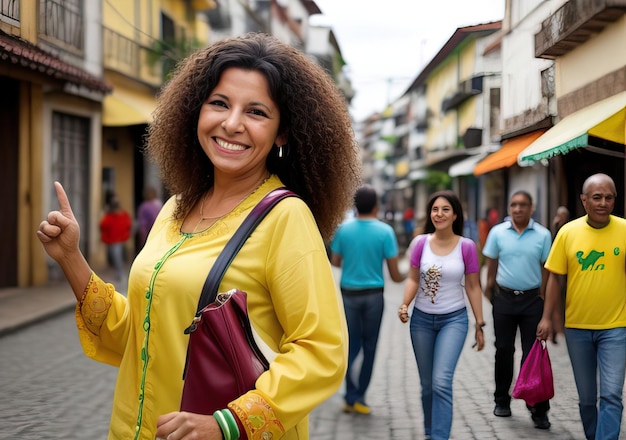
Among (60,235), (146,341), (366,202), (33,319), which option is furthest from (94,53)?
(146,341)

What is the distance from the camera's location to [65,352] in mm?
9070

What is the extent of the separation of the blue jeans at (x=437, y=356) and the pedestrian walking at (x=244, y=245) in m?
3.32

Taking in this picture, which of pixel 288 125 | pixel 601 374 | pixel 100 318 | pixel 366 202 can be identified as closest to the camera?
pixel 288 125

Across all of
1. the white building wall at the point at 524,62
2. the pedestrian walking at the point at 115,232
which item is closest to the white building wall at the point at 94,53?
the pedestrian walking at the point at 115,232

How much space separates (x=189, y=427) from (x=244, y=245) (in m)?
0.46

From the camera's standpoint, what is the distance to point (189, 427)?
184 cm

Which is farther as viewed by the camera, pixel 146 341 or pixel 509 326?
pixel 509 326

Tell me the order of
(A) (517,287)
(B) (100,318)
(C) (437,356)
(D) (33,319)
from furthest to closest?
(D) (33,319) → (A) (517,287) → (C) (437,356) → (B) (100,318)

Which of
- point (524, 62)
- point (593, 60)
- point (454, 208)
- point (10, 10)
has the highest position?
point (593, 60)

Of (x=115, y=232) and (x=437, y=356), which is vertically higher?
(x=115, y=232)

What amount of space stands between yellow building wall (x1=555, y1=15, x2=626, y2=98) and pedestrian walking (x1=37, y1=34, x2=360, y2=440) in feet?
6.83

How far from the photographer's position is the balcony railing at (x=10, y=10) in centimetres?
262

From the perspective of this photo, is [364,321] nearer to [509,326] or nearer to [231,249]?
[509,326]

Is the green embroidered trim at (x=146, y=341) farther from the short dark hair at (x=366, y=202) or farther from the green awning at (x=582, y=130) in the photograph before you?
the short dark hair at (x=366, y=202)
